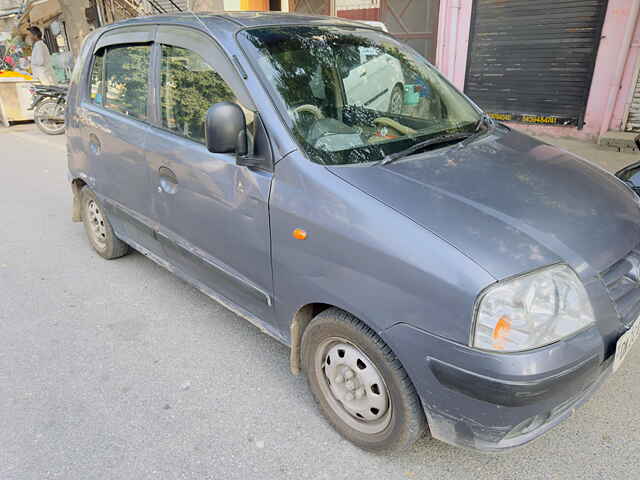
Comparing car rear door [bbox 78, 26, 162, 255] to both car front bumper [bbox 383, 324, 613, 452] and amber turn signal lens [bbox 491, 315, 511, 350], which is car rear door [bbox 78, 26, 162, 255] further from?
amber turn signal lens [bbox 491, 315, 511, 350]

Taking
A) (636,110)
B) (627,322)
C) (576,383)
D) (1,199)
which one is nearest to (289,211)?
(576,383)

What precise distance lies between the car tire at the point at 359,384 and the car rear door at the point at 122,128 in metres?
1.56

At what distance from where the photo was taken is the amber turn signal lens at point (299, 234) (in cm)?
205

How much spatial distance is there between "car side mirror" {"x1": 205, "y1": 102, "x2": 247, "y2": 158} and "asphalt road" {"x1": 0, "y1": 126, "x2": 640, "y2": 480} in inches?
53.6

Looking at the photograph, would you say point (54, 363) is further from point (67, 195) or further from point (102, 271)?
point (67, 195)

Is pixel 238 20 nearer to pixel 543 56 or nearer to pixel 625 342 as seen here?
pixel 625 342

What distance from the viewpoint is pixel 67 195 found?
596 centimetres

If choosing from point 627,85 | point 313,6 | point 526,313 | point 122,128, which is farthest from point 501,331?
point 313,6

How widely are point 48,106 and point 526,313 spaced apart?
1088cm

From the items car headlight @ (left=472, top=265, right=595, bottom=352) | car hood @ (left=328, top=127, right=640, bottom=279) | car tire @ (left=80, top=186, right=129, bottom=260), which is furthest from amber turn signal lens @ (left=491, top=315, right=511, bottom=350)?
car tire @ (left=80, top=186, right=129, bottom=260)

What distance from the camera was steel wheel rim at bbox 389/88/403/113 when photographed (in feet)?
8.96

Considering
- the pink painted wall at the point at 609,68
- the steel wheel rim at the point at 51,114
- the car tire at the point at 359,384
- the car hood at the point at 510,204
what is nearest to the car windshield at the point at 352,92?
the car hood at the point at 510,204

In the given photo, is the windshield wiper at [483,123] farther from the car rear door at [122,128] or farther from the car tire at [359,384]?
the car rear door at [122,128]

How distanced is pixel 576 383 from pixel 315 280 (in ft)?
3.55
